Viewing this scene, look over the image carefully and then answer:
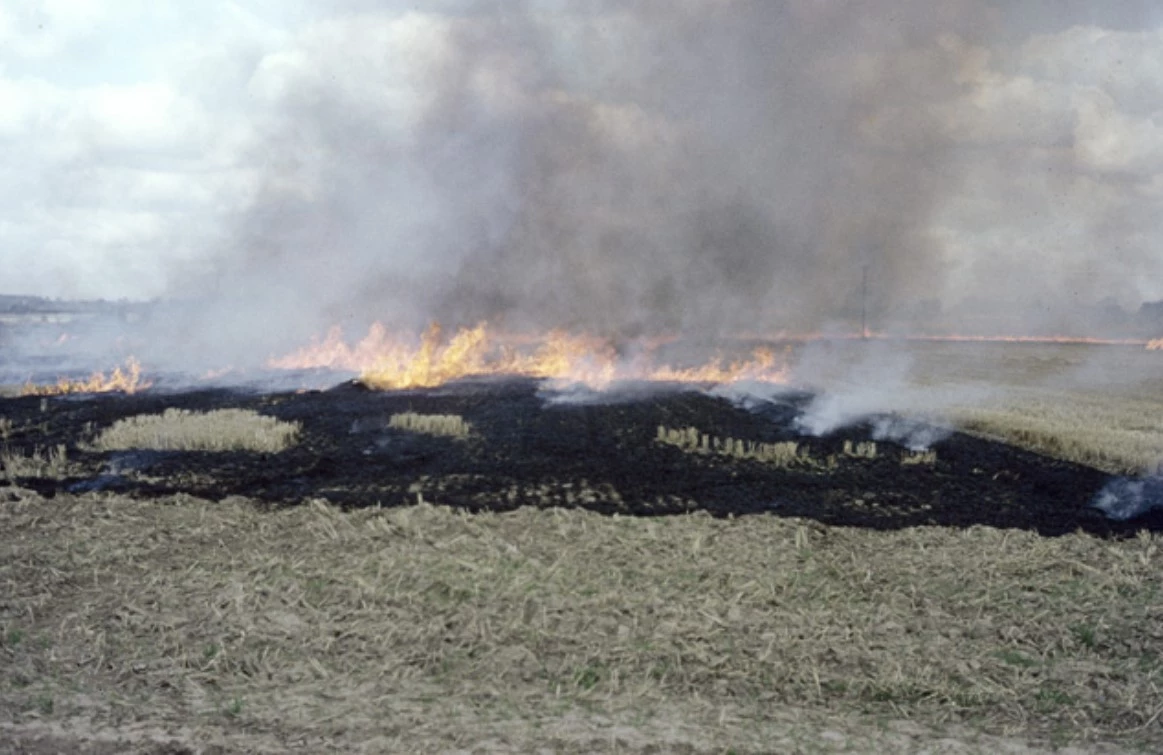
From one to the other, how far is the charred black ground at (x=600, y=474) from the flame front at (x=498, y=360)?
35.9ft

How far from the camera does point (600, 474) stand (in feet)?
51.5

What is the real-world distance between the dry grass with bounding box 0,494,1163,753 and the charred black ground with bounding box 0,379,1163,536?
2.32m

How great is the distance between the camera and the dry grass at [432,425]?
20406 millimetres

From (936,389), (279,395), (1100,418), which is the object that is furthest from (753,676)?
(936,389)

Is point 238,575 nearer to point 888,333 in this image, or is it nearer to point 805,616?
point 805,616

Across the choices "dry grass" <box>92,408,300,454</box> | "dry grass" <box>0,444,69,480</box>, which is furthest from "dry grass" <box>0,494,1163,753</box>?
"dry grass" <box>92,408,300,454</box>

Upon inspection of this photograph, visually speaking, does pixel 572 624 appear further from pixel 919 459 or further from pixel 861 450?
pixel 861 450

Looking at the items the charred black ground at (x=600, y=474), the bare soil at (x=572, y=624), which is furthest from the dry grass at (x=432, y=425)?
the bare soil at (x=572, y=624)

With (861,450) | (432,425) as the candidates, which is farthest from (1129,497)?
(432,425)

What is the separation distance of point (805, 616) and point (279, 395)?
23685 mm

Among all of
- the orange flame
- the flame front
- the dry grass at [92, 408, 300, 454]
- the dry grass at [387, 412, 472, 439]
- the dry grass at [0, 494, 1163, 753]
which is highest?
the flame front

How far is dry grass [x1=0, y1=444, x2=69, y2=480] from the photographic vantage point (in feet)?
50.6

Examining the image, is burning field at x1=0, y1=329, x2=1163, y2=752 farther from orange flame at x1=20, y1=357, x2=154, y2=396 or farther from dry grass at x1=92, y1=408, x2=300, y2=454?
orange flame at x1=20, y1=357, x2=154, y2=396

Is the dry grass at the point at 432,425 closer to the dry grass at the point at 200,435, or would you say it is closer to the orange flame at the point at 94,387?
the dry grass at the point at 200,435
